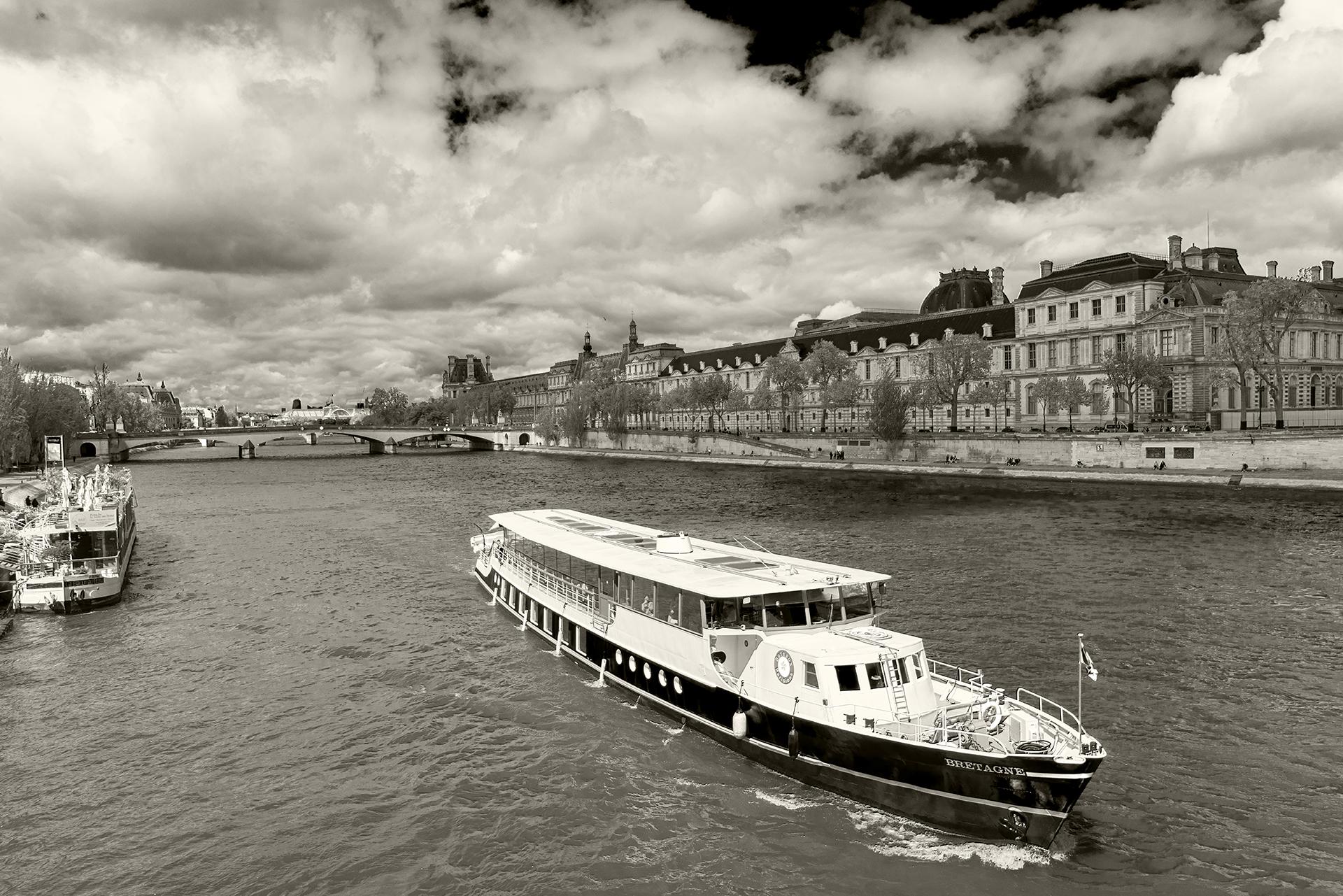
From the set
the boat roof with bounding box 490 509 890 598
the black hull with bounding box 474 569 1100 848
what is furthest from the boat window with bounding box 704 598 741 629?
the black hull with bounding box 474 569 1100 848

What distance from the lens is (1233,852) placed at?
17.2m

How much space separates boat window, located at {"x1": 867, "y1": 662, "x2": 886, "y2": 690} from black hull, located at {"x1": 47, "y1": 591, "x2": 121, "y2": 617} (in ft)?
119

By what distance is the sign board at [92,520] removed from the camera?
4141cm

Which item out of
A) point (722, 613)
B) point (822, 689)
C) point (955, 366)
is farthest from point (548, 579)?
point (955, 366)

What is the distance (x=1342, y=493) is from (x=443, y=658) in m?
69.3

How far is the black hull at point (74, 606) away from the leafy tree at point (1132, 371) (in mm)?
94672

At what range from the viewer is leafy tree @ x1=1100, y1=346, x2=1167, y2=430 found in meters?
95.8

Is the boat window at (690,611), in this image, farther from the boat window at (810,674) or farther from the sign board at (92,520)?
the sign board at (92,520)

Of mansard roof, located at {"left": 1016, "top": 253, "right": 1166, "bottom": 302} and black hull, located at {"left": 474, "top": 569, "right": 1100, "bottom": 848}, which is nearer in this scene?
black hull, located at {"left": 474, "top": 569, "right": 1100, "bottom": 848}

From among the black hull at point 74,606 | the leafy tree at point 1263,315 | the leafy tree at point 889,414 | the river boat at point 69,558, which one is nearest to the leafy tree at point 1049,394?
the leafy tree at point 889,414

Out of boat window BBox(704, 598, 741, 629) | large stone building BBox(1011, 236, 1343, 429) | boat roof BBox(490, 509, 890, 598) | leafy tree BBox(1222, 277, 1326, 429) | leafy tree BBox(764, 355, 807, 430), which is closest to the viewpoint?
boat window BBox(704, 598, 741, 629)

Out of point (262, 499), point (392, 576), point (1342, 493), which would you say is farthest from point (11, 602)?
point (1342, 493)

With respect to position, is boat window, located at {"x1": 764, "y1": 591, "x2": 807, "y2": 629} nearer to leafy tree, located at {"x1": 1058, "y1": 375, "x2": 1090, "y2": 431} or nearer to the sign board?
the sign board

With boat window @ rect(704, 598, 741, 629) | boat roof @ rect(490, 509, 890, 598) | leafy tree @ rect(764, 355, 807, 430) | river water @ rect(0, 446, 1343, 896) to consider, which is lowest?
river water @ rect(0, 446, 1343, 896)
